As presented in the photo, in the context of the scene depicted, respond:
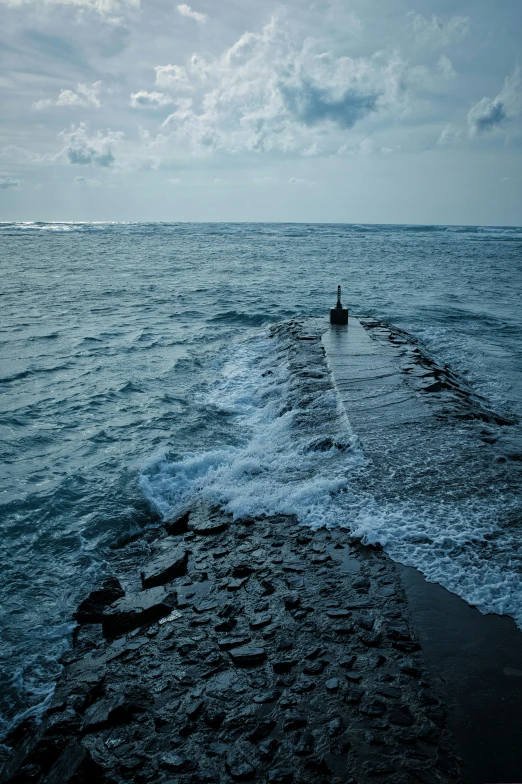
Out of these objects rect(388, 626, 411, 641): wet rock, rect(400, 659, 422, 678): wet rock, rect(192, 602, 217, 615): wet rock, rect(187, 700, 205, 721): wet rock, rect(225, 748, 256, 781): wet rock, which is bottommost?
rect(192, 602, 217, 615): wet rock

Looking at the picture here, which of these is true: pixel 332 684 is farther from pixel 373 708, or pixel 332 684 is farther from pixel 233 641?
pixel 233 641

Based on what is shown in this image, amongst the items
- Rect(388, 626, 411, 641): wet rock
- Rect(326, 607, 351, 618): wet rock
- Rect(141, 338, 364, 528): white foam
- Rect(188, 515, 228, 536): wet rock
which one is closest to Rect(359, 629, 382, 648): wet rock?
Rect(388, 626, 411, 641): wet rock

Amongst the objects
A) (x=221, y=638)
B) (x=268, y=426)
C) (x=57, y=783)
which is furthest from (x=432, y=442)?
(x=57, y=783)

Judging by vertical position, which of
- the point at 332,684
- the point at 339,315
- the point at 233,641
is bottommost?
the point at 233,641

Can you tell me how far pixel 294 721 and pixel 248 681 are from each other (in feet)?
1.98

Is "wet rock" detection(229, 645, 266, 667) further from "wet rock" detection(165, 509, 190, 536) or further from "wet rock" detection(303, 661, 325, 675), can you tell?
"wet rock" detection(165, 509, 190, 536)

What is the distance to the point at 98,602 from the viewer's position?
5840 mm

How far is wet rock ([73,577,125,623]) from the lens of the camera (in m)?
5.68

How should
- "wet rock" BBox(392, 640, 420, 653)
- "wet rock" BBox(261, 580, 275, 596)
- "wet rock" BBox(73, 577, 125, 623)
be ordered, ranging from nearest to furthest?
1. "wet rock" BBox(392, 640, 420, 653)
2. "wet rock" BBox(261, 580, 275, 596)
3. "wet rock" BBox(73, 577, 125, 623)

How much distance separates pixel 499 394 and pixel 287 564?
9.92 metres

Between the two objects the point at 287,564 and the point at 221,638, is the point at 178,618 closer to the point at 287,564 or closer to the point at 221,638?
the point at 221,638

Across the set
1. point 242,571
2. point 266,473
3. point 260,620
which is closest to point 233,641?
point 260,620

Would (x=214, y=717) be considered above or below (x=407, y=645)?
below

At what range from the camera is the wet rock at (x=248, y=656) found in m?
4.60
